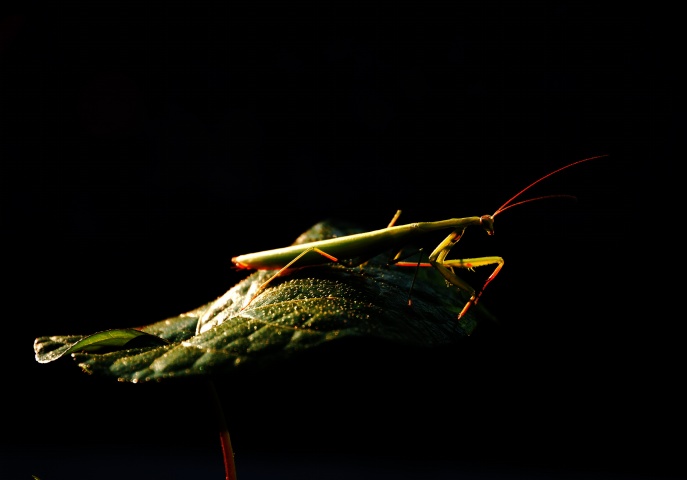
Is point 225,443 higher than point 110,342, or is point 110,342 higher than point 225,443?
point 110,342

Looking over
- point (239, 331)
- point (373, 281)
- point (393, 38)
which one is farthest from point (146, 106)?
point (239, 331)

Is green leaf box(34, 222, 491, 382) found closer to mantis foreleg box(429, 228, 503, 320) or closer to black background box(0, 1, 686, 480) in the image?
mantis foreleg box(429, 228, 503, 320)

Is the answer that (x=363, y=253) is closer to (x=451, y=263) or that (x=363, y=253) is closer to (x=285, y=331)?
(x=451, y=263)

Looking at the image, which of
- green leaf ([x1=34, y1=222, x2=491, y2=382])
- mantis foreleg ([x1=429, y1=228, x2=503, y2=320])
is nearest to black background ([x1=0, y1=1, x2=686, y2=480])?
mantis foreleg ([x1=429, y1=228, x2=503, y2=320])

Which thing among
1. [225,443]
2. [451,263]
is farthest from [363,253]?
[225,443]

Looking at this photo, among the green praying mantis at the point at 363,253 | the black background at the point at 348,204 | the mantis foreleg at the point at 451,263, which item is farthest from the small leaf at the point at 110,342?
the black background at the point at 348,204
